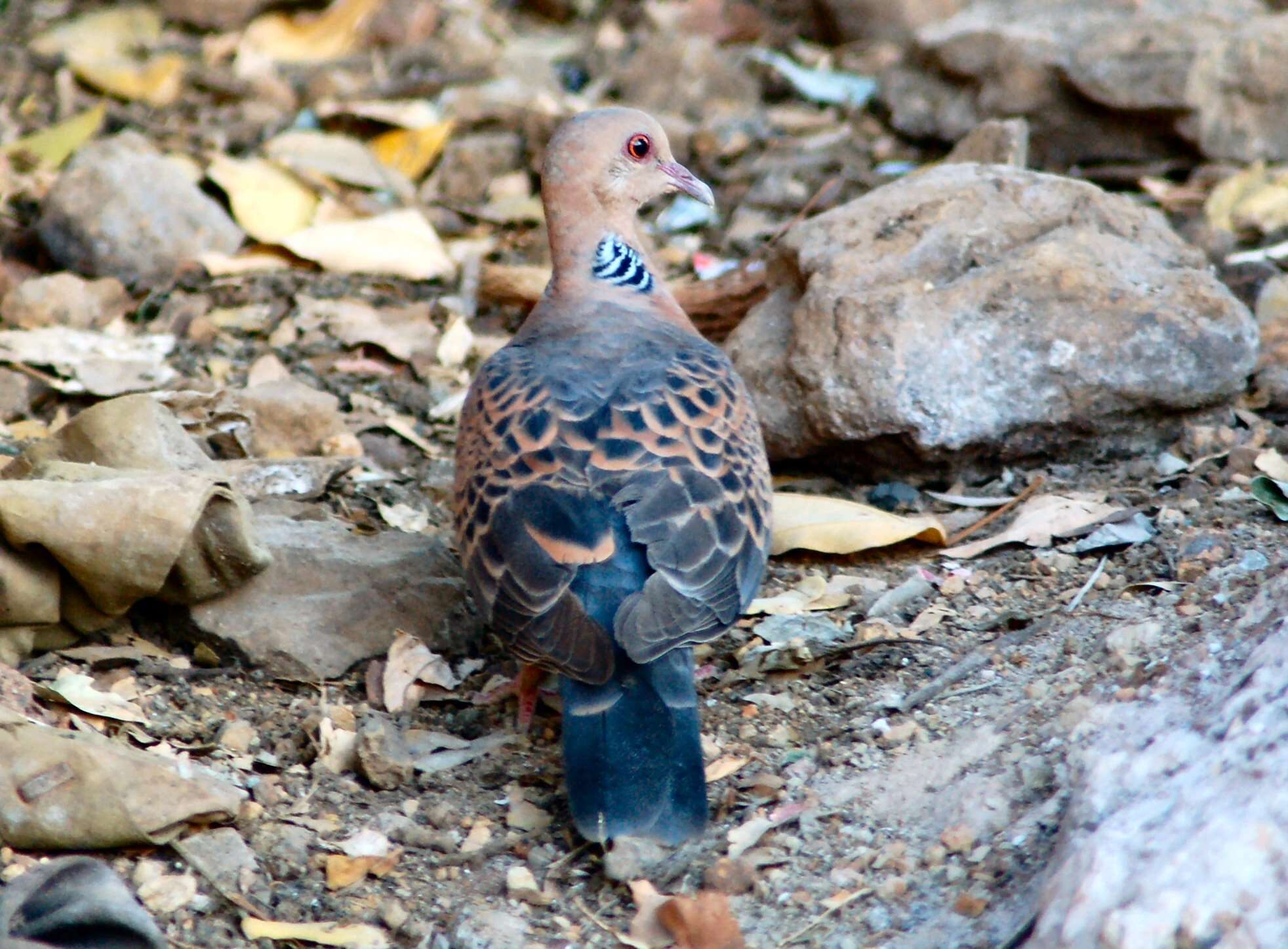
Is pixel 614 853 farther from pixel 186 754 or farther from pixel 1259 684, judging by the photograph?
pixel 1259 684

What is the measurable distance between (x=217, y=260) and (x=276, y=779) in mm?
2950

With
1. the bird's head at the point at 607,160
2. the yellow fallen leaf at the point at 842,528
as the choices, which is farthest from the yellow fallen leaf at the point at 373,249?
the yellow fallen leaf at the point at 842,528

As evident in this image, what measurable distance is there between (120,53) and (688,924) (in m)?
6.36

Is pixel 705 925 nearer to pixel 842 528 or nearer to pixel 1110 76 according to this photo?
pixel 842 528

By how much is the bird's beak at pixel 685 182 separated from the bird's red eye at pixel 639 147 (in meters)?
0.06

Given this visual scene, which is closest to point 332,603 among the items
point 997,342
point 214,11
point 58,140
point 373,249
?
point 997,342

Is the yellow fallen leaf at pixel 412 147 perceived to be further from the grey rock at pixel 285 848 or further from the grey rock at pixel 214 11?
the grey rock at pixel 285 848

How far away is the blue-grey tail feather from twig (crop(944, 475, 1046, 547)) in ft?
→ 4.42

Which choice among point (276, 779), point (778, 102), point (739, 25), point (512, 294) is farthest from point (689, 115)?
point (276, 779)

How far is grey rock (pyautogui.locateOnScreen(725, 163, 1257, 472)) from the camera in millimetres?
4496

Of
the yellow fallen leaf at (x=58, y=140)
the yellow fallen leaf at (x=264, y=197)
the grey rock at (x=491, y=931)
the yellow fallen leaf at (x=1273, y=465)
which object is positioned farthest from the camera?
the yellow fallen leaf at (x=58, y=140)

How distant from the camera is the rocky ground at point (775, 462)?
3.02 m

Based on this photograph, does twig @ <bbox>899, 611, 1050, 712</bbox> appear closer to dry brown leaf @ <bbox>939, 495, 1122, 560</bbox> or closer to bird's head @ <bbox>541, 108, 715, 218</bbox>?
dry brown leaf @ <bbox>939, 495, 1122, 560</bbox>

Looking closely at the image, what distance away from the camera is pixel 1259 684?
271 cm
